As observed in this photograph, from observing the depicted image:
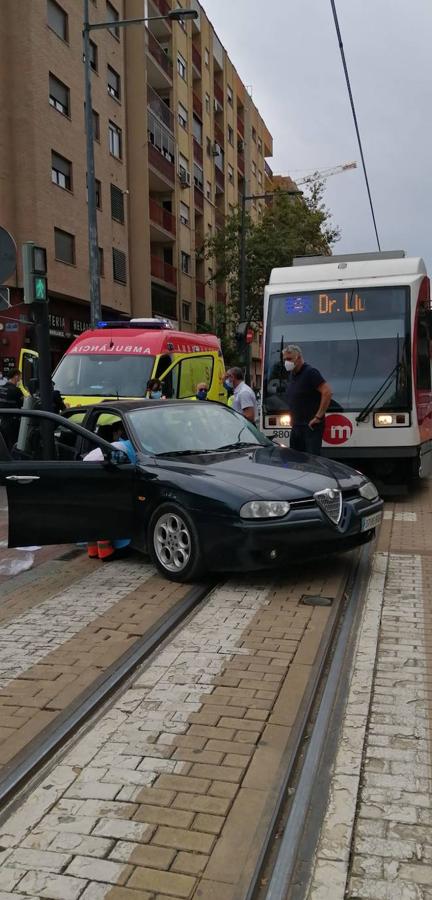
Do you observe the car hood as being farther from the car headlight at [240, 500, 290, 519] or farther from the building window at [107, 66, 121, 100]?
the building window at [107, 66, 121, 100]

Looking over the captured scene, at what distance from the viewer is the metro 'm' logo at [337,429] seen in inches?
389

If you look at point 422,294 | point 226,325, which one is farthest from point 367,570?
point 226,325

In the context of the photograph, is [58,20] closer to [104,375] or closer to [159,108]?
[159,108]

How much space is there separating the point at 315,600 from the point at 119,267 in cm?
2631

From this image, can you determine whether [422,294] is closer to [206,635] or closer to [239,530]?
[239,530]

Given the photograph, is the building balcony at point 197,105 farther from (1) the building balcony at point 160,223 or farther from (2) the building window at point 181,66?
(1) the building balcony at point 160,223

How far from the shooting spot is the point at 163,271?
36.1 meters

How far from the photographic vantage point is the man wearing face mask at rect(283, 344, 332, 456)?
878cm

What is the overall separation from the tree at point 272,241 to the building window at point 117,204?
26.5 feet

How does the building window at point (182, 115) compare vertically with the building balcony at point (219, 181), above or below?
above

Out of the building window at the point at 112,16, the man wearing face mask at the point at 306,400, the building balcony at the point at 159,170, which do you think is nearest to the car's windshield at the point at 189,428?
the man wearing face mask at the point at 306,400

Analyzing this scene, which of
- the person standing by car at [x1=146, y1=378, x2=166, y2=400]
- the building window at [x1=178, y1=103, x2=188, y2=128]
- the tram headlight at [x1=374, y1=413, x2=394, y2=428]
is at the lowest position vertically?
the tram headlight at [x1=374, y1=413, x2=394, y2=428]

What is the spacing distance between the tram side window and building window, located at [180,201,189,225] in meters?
30.8

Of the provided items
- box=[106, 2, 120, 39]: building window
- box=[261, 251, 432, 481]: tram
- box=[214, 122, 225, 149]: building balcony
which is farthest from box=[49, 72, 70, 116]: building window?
box=[214, 122, 225, 149]: building balcony
